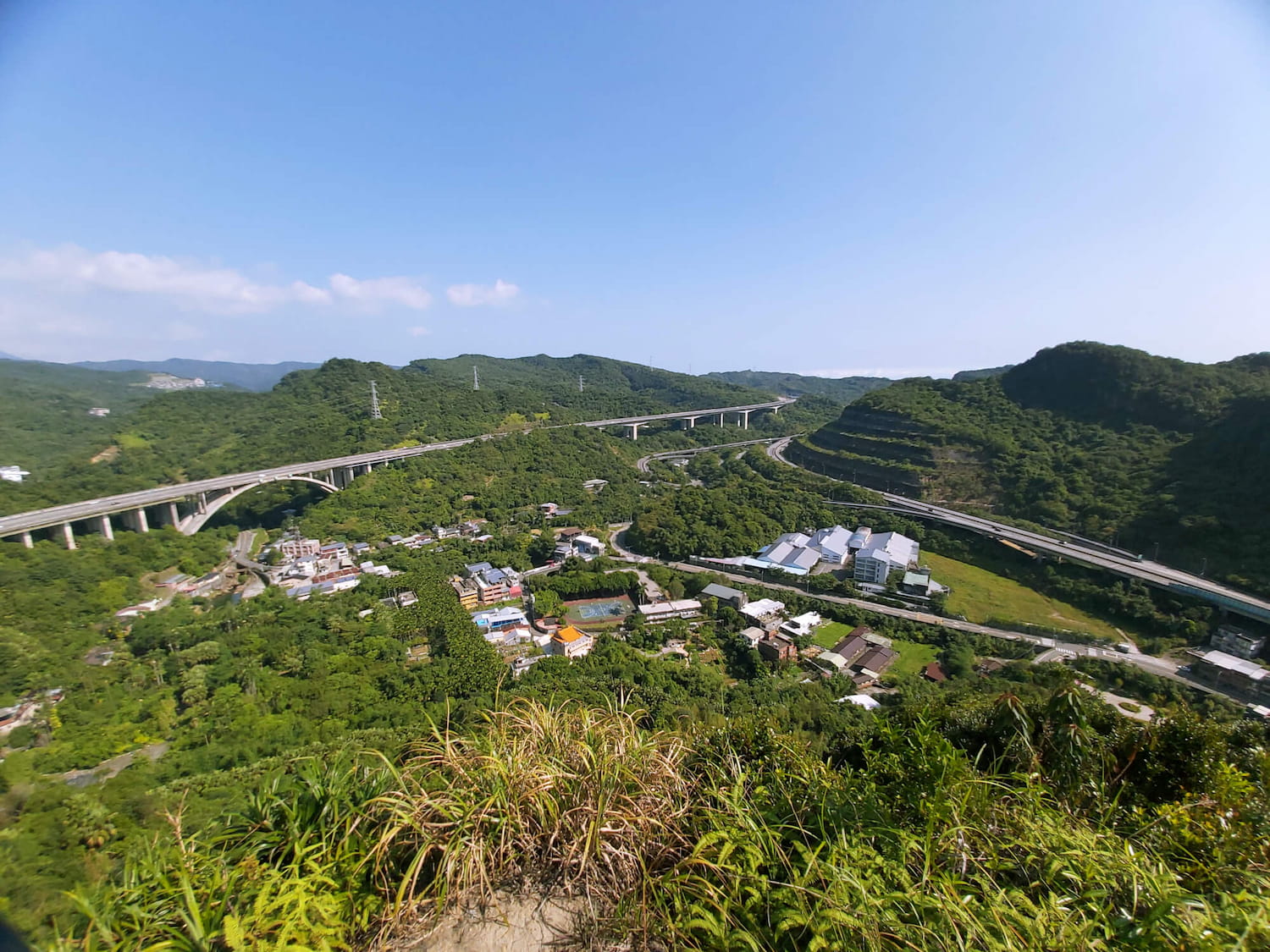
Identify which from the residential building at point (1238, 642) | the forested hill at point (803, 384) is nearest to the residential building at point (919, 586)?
the residential building at point (1238, 642)

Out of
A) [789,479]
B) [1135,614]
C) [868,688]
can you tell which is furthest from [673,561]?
[1135,614]

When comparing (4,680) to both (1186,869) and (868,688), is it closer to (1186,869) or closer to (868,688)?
(1186,869)

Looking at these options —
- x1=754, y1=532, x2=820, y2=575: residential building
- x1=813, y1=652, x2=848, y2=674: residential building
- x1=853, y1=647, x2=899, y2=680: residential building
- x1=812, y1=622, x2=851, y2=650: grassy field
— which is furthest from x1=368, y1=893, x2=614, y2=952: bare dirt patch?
x1=754, y1=532, x2=820, y2=575: residential building

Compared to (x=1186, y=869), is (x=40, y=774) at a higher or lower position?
lower

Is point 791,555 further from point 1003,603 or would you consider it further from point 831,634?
point 1003,603

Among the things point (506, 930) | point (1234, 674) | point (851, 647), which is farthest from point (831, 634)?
point (506, 930)

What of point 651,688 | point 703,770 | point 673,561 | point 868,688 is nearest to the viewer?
point 703,770

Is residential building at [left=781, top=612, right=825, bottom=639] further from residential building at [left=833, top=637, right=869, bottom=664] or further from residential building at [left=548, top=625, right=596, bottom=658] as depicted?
residential building at [left=548, top=625, right=596, bottom=658]
